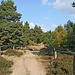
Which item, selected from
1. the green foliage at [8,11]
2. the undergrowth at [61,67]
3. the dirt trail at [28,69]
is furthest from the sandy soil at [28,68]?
the green foliage at [8,11]

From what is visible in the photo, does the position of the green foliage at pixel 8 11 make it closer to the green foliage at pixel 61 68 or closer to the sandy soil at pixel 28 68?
the sandy soil at pixel 28 68

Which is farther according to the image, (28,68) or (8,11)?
(8,11)

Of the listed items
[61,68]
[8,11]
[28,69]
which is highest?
[8,11]

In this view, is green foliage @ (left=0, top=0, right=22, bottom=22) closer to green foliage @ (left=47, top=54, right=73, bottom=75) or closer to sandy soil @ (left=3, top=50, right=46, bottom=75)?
sandy soil @ (left=3, top=50, right=46, bottom=75)

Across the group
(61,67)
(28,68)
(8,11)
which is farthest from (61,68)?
(8,11)

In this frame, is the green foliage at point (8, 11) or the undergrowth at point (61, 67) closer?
the undergrowth at point (61, 67)

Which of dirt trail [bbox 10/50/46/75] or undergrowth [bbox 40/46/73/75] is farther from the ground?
undergrowth [bbox 40/46/73/75]

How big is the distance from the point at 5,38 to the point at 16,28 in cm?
439

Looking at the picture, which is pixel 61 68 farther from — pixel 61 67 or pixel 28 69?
pixel 28 69

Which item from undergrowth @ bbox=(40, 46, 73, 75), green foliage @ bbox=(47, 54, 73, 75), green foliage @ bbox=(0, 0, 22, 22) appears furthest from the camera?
green foliage @ bbox=(0, 0, 22, 22)

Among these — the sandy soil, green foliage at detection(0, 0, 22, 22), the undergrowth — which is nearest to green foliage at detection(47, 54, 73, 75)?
the undergrowth

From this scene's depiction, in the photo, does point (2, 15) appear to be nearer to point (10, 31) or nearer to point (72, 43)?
point (10, 31)

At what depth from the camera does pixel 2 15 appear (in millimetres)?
26109

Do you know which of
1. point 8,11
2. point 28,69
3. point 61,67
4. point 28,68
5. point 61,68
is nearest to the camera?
point 61,68
